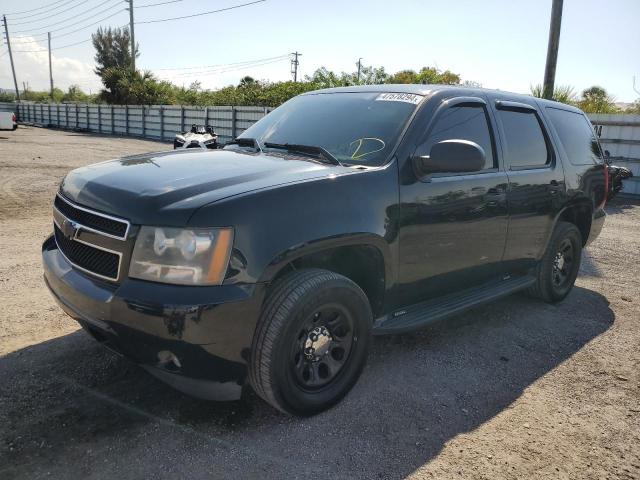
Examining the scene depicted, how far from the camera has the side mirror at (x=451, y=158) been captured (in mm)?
3064

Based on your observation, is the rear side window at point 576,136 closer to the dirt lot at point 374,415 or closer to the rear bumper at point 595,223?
the rear bumper at point 595,223

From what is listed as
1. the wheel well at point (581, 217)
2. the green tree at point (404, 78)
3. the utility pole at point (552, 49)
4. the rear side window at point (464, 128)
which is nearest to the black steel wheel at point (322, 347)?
the rear side window at point (464, 128)

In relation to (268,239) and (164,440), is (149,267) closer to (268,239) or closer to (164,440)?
(268,239)

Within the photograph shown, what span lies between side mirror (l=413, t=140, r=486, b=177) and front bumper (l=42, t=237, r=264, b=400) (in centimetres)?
136

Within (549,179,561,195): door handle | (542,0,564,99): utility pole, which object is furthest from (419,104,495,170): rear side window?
(542,0,564,99): utility pole

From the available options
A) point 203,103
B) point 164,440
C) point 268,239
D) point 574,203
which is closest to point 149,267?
point 268,239

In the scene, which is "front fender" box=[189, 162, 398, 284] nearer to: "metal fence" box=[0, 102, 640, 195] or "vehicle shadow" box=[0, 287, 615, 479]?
"vehicle shadow" box=[0, 287, 615, 479]

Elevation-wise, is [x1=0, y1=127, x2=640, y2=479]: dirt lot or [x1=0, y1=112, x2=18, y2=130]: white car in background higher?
[x1=0, y1=112, x2=18, y2=130]: white car in background

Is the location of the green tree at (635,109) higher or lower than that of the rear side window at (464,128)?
higher

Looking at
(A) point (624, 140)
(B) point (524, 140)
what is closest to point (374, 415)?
(B) point (524, 140)

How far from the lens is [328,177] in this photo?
276 cm

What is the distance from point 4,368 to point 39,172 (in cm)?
1017

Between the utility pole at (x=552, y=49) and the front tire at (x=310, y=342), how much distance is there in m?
13.6

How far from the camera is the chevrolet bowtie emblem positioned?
2.68 m
